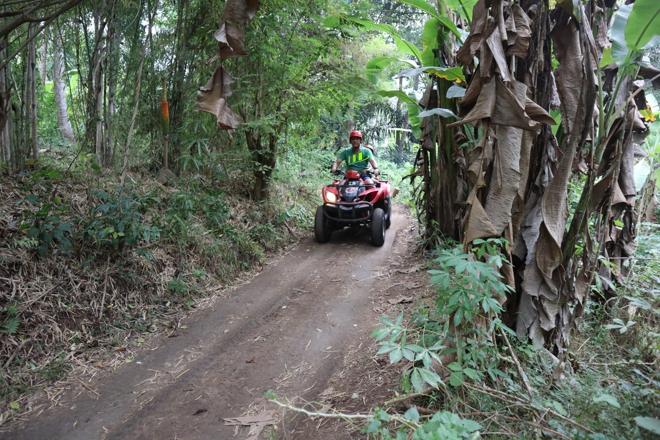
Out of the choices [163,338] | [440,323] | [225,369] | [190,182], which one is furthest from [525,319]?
[190,182]

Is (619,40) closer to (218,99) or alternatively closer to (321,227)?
(218,99)

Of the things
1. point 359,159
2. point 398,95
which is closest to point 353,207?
point 359,159

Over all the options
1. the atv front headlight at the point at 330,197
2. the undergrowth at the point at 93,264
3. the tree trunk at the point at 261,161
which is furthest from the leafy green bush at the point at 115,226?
the atv front headlight at the point at 330,197

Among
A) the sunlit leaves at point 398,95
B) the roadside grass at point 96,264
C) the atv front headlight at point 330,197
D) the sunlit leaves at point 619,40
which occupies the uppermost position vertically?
the sunlit leaves at point 619,40

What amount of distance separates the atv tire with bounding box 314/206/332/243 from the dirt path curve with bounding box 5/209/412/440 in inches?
55.2

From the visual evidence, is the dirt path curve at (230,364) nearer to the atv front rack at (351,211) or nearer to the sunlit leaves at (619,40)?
the atv front rack at (351,211)

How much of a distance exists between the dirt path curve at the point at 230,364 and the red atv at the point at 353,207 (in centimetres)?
125

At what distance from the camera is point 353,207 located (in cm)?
645

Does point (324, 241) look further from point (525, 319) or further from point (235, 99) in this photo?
point (525, 319)

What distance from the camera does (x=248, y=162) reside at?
6.84m

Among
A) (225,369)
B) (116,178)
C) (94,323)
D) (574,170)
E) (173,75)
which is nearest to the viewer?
(574,170)

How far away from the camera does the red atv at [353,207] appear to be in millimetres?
6465

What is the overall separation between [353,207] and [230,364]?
140 inches

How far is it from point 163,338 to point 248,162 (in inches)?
142
